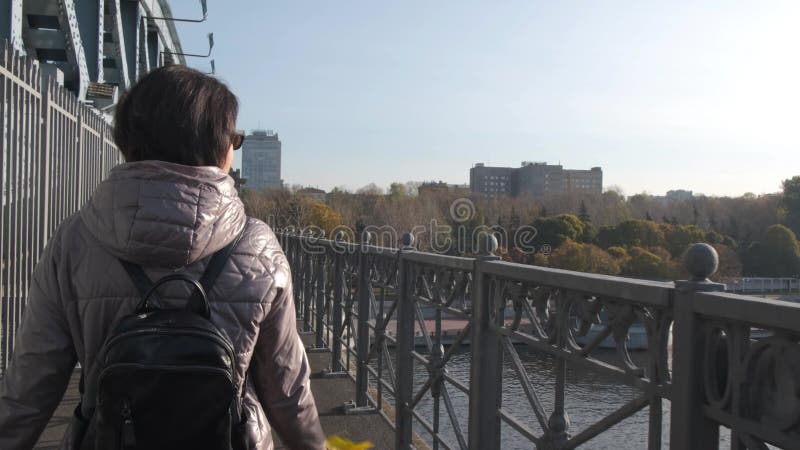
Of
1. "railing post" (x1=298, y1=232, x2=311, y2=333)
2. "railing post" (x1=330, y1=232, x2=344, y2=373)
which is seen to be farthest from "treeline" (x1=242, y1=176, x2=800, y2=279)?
"railing post" (x1=298, y1=232, x2=311, y2=333)

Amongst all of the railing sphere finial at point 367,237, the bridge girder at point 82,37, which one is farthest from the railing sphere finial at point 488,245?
the bridge girder at point 82,37

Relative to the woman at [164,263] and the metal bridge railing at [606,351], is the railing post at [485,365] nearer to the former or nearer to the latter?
the metal bridge railing at [606,351]

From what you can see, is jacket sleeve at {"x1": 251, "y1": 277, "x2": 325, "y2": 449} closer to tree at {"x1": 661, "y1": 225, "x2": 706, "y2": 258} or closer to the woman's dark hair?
the woman's dark hair

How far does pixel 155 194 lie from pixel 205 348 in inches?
15.1

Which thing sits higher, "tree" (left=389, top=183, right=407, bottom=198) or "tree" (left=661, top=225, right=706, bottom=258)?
"tree" (left=389, top=183, right=407, bottom=198)

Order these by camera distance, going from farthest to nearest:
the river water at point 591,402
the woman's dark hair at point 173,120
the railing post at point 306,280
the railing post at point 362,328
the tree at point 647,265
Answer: the tree at point 647,265, the railing post at point 306,280, the railing post at point 362,328, the river water at point 591,402, the woman's dark hair at point 173,120

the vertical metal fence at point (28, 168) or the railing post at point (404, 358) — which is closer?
the vertical metal fence at point (28, 168)

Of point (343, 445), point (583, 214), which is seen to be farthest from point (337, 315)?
point (583, 214)

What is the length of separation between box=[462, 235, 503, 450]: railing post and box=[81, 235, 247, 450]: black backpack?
6.37ft

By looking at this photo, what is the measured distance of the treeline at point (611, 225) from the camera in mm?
39500

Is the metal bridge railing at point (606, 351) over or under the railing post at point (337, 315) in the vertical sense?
over

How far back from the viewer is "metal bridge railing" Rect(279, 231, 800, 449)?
162cm

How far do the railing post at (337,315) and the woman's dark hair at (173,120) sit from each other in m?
5.33

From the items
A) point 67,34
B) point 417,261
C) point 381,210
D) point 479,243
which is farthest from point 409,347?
point 381,210
